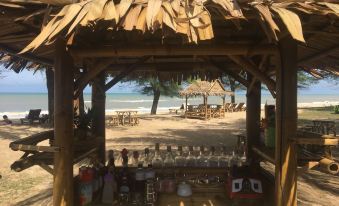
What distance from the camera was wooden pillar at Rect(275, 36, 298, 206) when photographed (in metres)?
3.98

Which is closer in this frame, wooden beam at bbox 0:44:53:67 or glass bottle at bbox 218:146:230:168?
wooden beam at bbox 0:44:53:67

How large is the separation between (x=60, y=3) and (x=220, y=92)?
26264 millimetres

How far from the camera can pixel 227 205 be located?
518cm

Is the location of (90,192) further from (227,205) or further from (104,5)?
(104,5)

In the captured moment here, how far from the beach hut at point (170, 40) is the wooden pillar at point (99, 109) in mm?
312

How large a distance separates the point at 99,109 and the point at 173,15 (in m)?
4.11

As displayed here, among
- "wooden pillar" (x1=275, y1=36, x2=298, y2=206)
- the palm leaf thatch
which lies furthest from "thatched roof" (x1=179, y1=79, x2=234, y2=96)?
the palm leaf thatch

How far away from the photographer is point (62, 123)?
4.11 m

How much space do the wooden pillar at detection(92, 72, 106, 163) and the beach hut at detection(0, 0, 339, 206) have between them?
12.3 inches

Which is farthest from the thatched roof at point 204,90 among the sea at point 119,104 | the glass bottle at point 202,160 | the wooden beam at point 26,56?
the wooden beam at point 26,56

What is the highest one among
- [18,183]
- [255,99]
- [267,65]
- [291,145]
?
[267,65]

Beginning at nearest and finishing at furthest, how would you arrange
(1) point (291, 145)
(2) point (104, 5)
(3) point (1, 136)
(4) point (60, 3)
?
1. (2) point (104, 5)
2. (4) point (60, 3)
3. (1) point (291, 145)
4. (3) point (1, 136)

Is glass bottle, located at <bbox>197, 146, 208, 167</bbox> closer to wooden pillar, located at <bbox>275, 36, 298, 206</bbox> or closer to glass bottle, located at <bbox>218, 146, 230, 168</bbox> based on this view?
glass bottle, located at <bbox>218, 146, 230, 168</bbox>

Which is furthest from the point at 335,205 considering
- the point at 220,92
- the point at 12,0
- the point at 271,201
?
the point at 220,92
